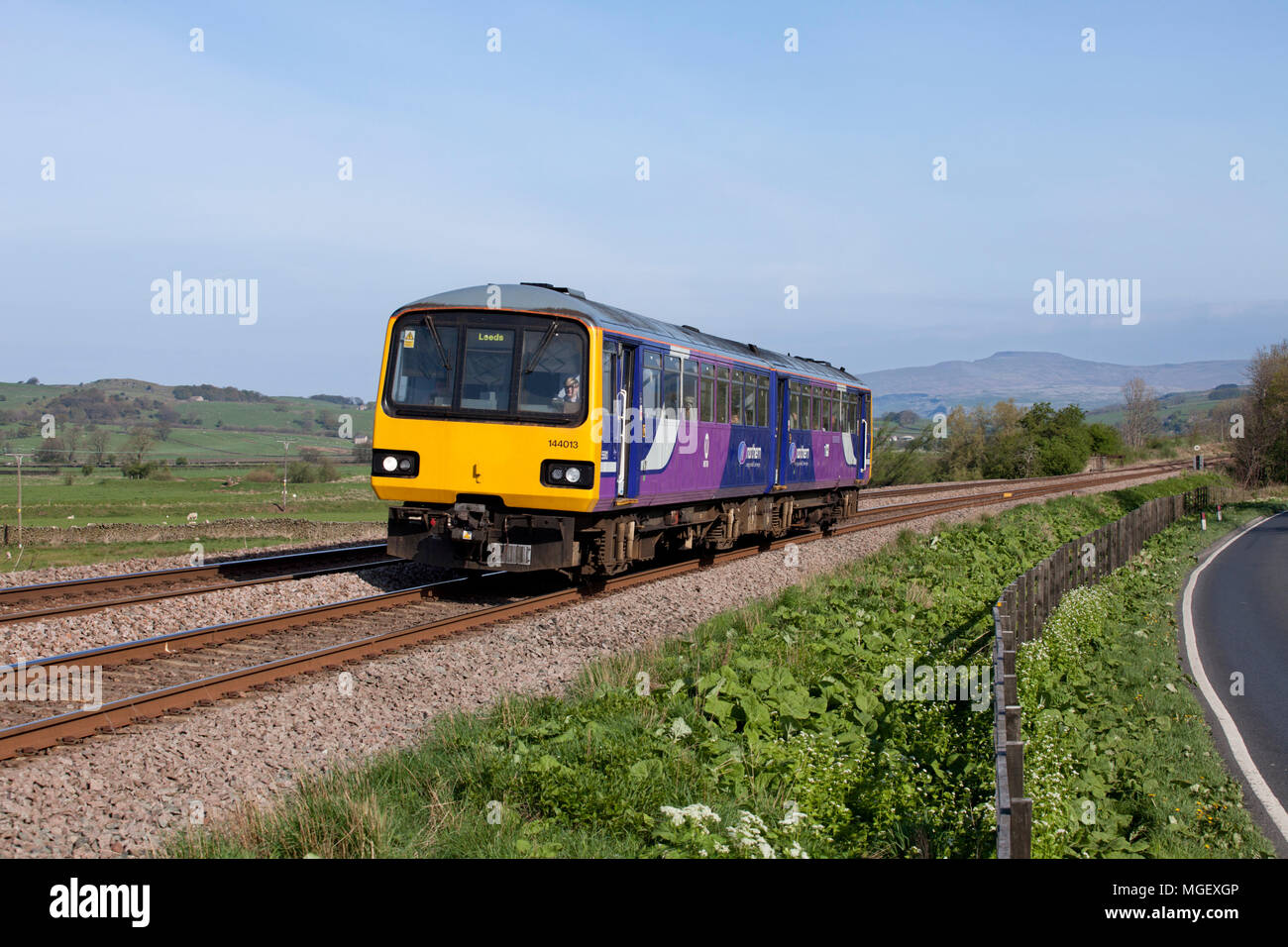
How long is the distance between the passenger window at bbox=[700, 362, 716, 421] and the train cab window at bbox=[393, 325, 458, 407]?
14.3 feet

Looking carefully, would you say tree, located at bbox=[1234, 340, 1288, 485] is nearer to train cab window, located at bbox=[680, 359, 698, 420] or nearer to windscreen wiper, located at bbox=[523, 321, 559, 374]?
train cab window, located at bbox=[680, 359, 698, 420]

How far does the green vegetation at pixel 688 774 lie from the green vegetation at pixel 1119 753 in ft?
1.38

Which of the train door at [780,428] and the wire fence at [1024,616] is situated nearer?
the wire fence at [1024,616]

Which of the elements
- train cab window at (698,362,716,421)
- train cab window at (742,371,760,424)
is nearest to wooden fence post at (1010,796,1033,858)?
train cab window at (698,362,716,421)

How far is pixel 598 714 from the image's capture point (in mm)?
7863

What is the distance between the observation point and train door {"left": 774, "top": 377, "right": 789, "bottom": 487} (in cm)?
1914

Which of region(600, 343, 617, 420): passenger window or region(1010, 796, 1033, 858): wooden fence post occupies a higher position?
region(600, 343, 617, 420): passenger window

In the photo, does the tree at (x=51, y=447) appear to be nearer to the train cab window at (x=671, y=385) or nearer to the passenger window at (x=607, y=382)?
the train cab window at (x=671, y=385)

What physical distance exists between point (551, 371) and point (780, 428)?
7.90 m

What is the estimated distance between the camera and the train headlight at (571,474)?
12.1 m

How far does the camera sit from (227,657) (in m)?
9.34

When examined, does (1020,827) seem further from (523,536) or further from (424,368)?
(424,368)

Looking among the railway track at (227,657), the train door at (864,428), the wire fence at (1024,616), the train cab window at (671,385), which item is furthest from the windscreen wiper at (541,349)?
the train door at (864,428)

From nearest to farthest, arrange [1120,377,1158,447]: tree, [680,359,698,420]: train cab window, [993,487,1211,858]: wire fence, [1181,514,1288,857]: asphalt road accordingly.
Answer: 1. [993,487,1211,858]: wire fence
2. [1181,514,1288,857]: asphalt road
3. [680,359,698,420]: train cab window
4. [1120,377,1158,447]: tree
